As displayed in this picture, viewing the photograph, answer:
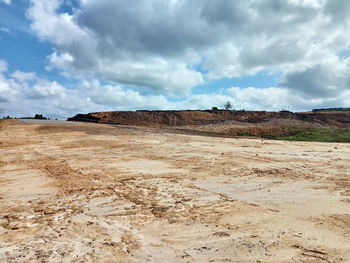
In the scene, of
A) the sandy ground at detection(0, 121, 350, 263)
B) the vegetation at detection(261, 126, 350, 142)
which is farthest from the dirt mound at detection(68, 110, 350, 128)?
the sandy ground at detection(0, 121, 350, 263)

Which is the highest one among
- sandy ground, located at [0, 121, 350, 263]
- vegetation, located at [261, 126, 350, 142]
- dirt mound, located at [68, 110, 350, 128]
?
dirt mound, located at [68, 110, 350, 128]

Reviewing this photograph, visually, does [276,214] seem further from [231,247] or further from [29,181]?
[29,181]

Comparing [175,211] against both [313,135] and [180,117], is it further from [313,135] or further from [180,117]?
[180,117]

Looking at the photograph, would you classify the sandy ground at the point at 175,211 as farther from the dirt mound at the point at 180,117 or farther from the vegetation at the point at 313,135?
the dirt mound at the point at 180,117

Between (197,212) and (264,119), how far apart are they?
37.2 metres

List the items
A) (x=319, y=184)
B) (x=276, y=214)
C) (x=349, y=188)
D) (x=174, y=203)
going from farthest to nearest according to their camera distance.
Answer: (x=319, y=184)
(x=349, y=188)
(x=174, y=203)
(x=276, y=214)

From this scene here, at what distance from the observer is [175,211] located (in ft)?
15.2

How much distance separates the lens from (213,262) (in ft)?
10.1

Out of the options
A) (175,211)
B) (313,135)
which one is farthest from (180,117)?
(175,211)

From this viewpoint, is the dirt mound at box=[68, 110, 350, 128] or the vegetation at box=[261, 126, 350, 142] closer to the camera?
the vegetation at box=[261, 126, 350, 142]

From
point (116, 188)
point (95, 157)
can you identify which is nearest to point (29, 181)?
point (116, 188)

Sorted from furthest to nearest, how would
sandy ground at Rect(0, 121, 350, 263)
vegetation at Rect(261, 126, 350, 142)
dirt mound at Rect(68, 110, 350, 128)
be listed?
1. dirt mound at Rect(68, 110, 350, 128)
2. vegetation at Rect(261, 126, 350, 142)
3. sandy ground at Rect(0, 121, 350, 263)

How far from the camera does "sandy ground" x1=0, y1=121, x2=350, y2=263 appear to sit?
331cm

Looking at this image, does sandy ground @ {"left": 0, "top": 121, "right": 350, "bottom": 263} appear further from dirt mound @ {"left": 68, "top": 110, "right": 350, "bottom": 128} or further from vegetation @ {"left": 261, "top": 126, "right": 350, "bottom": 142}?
dirt mound @ {"left": 68, "top": 110, "right": 350, "bottom": 128}
